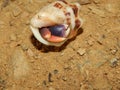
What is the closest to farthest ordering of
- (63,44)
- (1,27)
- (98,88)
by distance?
(98,88) < (63,44) < (1,27)

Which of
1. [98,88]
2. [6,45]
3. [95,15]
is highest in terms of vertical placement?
[95,15]

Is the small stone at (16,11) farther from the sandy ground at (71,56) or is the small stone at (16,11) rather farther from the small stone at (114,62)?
the small stone at (114,62)

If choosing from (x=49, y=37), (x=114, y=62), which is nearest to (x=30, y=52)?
(x=49, y=37)

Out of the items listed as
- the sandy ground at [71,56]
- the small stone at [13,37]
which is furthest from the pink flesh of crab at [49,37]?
the small stone at [13,37]

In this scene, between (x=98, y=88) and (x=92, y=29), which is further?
(x=92, y=29)

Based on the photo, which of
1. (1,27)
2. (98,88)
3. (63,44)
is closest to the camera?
(98,88)

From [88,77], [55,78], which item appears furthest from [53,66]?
[88,77]

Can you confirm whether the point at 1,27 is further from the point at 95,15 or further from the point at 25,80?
the point at 95,15
